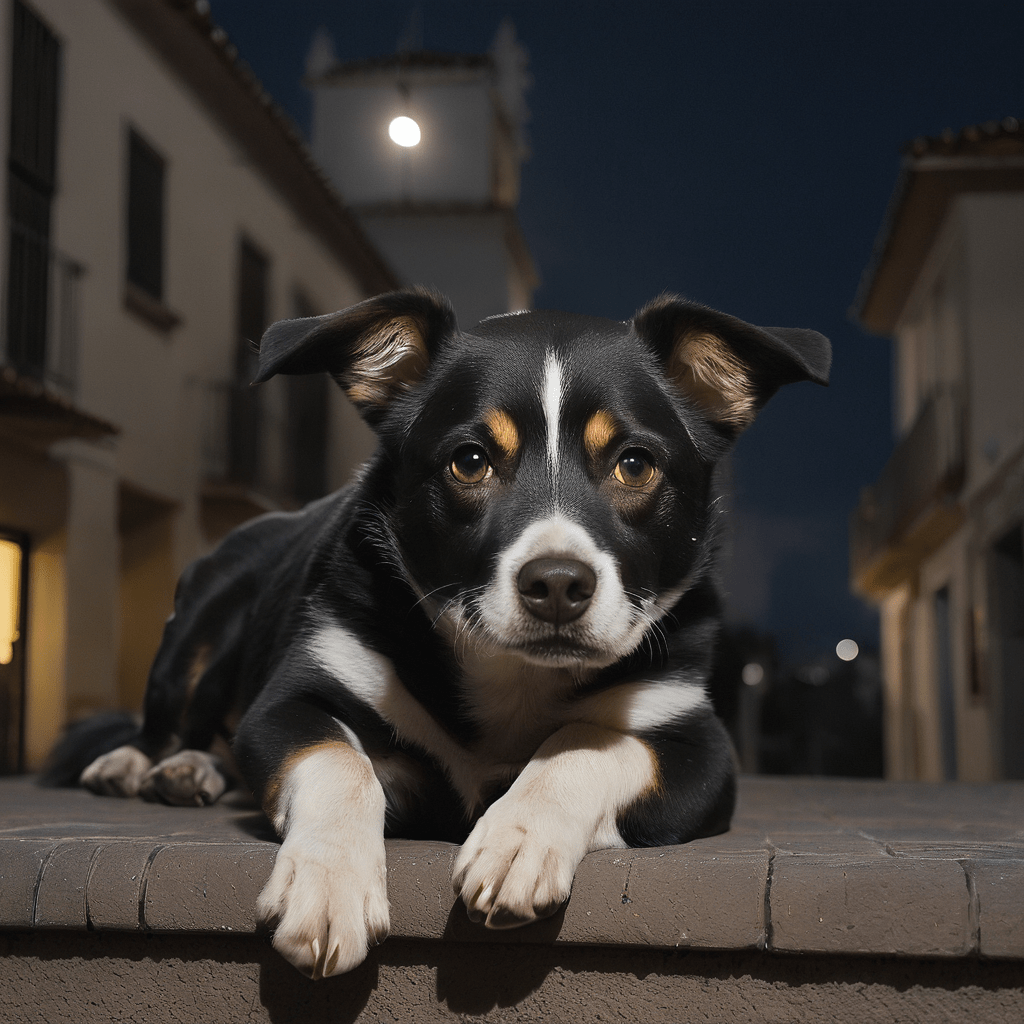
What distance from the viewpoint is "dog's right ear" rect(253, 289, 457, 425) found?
2453 millimetres

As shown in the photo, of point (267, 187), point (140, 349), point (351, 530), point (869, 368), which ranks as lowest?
point (351, 530)

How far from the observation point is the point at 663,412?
253 cm

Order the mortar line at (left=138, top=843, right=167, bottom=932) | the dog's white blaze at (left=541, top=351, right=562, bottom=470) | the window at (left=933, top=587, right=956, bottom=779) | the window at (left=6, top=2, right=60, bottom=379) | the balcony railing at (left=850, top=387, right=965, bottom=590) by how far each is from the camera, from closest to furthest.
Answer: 1. the mortar line at (left=138, top=843, right=167, bottom=932)
2. the dog's white blaze at (left=541, top=351, right=562, bottom=470)
3. the window at (left=6, top=2, right=60, bottom=379)
4. the balcony railing at (left=850, top=387, right=965, bottom=590)
5. the window at (left=933, top=587, right=956, bottom=779)

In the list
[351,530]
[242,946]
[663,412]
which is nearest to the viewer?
[242,946]

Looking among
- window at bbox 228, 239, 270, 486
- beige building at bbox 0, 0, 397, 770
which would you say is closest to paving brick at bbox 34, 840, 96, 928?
beige building at bbox 0, 0, 397, 770

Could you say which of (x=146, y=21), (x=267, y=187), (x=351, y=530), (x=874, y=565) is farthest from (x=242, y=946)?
(x=874, y=565)

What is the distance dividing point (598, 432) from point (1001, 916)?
3.52 ft

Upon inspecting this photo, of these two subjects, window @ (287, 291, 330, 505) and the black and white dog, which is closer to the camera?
the black and white dog

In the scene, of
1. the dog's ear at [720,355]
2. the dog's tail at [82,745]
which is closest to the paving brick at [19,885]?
the dog's ear at [720,355]

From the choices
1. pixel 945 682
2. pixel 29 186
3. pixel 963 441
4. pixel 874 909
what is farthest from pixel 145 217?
pixel 945 682

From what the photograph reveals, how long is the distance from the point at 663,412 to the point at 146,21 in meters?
8.35

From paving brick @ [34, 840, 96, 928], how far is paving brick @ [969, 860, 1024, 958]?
4.99 feet

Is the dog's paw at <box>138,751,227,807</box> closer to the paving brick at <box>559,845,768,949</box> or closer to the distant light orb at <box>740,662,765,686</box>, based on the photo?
the paving brick at <box>559,845,768,949</box>

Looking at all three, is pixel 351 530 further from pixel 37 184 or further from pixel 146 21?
pixel 146 21
